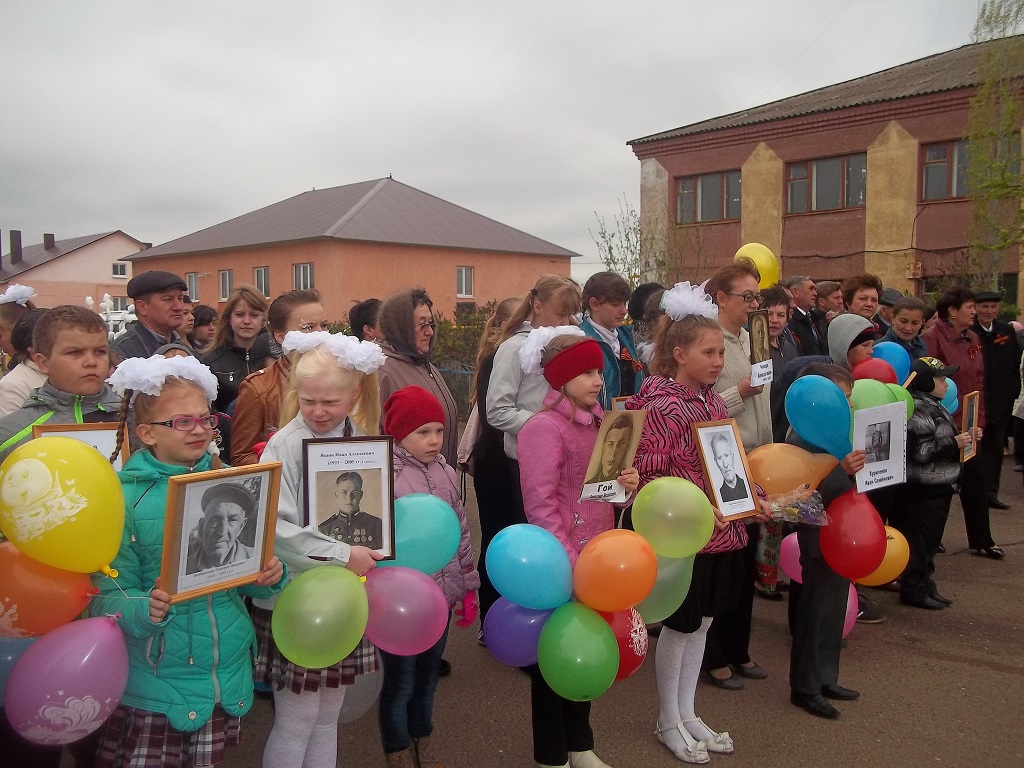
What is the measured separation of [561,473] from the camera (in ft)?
10.6

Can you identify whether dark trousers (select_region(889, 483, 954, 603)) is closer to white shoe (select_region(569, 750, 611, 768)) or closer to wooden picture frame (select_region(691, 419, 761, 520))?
wooden picture frame (select_region(691, 419, 761, 520))

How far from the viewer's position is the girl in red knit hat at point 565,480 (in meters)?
3.17

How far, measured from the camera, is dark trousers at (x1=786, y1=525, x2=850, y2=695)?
3912 mm

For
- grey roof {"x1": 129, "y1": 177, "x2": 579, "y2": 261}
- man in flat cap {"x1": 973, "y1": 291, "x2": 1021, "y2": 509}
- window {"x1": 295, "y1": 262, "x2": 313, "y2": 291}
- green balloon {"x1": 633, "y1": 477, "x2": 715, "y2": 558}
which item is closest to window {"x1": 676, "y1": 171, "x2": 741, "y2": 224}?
grey roof {"x1": 129, "y1": 177, "x2": 579, "y2": 261}

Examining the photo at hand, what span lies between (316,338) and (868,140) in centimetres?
2097

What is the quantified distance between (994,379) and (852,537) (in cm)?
540

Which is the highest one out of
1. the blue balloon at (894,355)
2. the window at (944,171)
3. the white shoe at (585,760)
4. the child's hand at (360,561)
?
the window at (944,171)

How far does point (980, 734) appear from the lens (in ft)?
12.1

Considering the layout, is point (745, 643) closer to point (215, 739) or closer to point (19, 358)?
point (215, 739)

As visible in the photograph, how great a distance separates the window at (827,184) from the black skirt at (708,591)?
19.8m

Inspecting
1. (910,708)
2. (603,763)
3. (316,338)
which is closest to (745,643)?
(910,708)

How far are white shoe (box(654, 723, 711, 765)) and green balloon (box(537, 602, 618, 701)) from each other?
82cm

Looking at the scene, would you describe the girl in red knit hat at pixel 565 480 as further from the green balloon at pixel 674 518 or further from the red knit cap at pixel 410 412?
the red knit cap at pixel 410 412

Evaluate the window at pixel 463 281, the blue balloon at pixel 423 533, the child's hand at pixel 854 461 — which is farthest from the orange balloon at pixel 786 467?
the window at pixel 463 281
